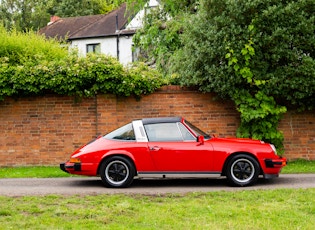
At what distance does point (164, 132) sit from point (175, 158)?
62cm

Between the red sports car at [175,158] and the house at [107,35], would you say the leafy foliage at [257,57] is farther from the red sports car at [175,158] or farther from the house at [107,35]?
the house at [107,35]

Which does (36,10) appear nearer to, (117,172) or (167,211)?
(117,172)

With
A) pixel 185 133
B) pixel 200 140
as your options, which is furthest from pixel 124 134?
pixel 200 140

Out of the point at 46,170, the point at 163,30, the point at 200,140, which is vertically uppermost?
the point at 163,30

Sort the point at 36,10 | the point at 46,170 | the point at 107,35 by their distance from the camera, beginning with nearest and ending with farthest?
the point at 46,170
the point at 107,35
the point at 36,10

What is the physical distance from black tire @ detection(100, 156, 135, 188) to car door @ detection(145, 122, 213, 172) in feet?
1.80

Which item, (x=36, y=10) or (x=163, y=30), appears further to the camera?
(x=36, y=10)

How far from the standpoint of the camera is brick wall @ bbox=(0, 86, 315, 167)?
14.0 meters

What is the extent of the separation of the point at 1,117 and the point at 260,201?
9.49m

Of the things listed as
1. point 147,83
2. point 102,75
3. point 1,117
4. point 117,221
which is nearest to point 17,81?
point 1,117

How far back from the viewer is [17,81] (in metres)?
13.8

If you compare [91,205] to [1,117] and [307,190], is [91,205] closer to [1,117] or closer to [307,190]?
[307,190]

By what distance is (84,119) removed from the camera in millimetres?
14203

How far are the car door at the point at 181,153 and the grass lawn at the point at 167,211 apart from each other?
3.84 ft
